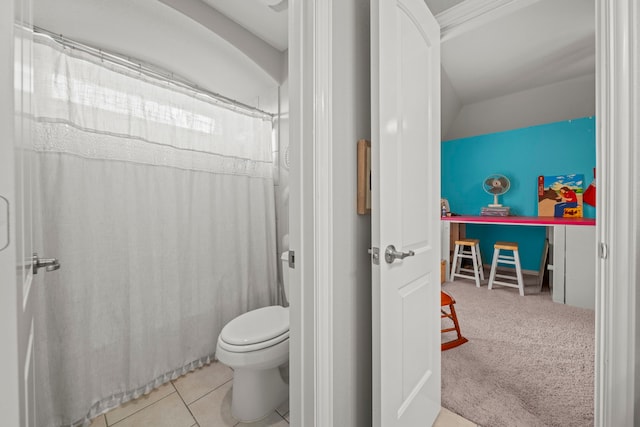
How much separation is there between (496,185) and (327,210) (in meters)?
3.96

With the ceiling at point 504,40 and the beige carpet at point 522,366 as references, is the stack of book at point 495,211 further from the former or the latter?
the ceiling at point 504,40

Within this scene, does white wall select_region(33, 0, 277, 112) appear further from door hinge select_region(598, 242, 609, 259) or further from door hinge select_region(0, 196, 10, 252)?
door hinge select_region(598, 242, 609, 259)

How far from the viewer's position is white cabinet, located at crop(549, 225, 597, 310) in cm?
Result: 259

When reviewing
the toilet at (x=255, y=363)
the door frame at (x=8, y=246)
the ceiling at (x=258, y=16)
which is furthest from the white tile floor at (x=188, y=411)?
the ceiling at (x=258, y=16)

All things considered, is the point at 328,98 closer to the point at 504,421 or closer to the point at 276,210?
the point at 276,210

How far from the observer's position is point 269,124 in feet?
7.00

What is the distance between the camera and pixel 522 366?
1.72 metres

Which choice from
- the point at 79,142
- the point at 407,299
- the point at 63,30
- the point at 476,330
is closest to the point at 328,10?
the point at 407,299

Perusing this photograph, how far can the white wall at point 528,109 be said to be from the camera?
335 cm

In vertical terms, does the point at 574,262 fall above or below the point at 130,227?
below

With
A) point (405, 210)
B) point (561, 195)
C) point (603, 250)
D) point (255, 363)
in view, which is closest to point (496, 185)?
point (561, 195)

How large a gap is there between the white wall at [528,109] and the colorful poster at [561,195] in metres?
0.88

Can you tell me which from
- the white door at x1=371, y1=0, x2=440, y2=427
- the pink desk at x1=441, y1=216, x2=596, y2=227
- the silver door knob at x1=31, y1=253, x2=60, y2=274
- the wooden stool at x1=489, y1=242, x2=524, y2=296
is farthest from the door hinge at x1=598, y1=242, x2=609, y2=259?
the wooden stool at x1=489, y1=242, x2=524, y2=296

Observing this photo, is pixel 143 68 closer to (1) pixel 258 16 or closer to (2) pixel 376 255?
(1) pixel 258 16
